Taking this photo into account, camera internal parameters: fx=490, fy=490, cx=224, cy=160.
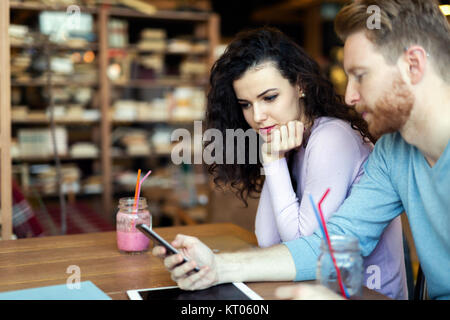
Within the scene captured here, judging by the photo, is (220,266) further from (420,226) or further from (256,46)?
(256,46)

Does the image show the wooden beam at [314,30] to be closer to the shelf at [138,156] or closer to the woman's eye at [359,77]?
the shelf at [138,156]

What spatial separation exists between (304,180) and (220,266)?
0.52 meters

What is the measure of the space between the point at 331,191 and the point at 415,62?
1.48 feet

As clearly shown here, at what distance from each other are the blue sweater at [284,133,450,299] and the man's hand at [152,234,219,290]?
223 mm

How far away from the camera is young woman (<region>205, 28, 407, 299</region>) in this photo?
57.5 inches

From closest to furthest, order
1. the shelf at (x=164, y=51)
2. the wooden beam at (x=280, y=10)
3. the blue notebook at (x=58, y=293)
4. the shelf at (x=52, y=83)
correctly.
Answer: the blue notebook at (x=58, y=293), the shelf at (x=52, y=83), the shelf at (x=164, y=51), the wooden beam at (x=280, y=10)

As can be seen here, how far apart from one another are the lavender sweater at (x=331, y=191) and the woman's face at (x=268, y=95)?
151mm

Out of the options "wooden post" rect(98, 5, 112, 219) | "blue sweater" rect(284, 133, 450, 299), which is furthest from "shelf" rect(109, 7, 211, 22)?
"blue sweater" rect(284, 133, 450, 299)

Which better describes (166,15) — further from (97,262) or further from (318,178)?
(97,262)

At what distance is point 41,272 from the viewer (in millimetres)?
1248

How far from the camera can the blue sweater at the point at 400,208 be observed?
47.4 inches

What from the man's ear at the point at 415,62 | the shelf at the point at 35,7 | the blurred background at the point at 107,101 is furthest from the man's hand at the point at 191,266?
the shelf at the point at 35,7

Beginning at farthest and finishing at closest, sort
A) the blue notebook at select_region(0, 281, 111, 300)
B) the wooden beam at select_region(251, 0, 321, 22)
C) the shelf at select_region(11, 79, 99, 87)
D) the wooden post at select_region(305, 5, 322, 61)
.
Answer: the wooden post at select_region(305, 5, 322, 61), the wooden beam at select_region(251, 0, 321, 22), the shelf at select_region(11, 79, 99, 87), the blue notebook at select_region(0, 281, 111, 300)

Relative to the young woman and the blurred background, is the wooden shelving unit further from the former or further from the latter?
the young woman
